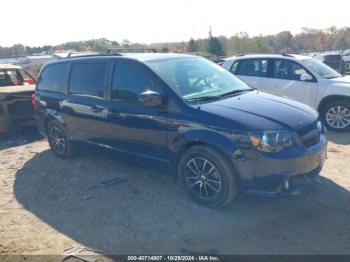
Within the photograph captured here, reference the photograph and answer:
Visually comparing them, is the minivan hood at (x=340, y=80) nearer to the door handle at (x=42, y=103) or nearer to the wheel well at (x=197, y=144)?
the wheel well at (x=197, y=144)

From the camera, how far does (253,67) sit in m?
8.90

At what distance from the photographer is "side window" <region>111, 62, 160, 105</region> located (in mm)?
4676

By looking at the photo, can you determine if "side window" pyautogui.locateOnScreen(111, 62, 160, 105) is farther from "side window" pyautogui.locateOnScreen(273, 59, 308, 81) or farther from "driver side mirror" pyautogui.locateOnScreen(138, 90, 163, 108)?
"side window" pyautogui.locateOnScreen(273, 59, 308, 81)

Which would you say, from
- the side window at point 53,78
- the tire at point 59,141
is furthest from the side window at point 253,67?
the tire at point 59,141

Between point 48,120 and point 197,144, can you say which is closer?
point 197,144

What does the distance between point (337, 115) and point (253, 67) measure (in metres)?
2.29

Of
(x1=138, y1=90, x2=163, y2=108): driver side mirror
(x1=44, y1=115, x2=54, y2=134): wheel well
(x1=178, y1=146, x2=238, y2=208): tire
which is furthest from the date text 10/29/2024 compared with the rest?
(x1=44, y1=115, x2=54, y2=134): wheel well

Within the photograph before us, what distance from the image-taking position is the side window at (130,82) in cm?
468

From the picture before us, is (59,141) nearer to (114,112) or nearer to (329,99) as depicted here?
(114,112)

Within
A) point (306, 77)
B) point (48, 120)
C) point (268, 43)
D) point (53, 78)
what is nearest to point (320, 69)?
point (306, 77)

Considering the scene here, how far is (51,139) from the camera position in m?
6.70

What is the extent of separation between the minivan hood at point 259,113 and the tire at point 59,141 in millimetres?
3007

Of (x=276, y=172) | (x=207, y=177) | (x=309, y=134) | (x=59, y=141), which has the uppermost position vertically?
(x=309, y=134)

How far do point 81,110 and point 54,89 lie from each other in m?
1.01
